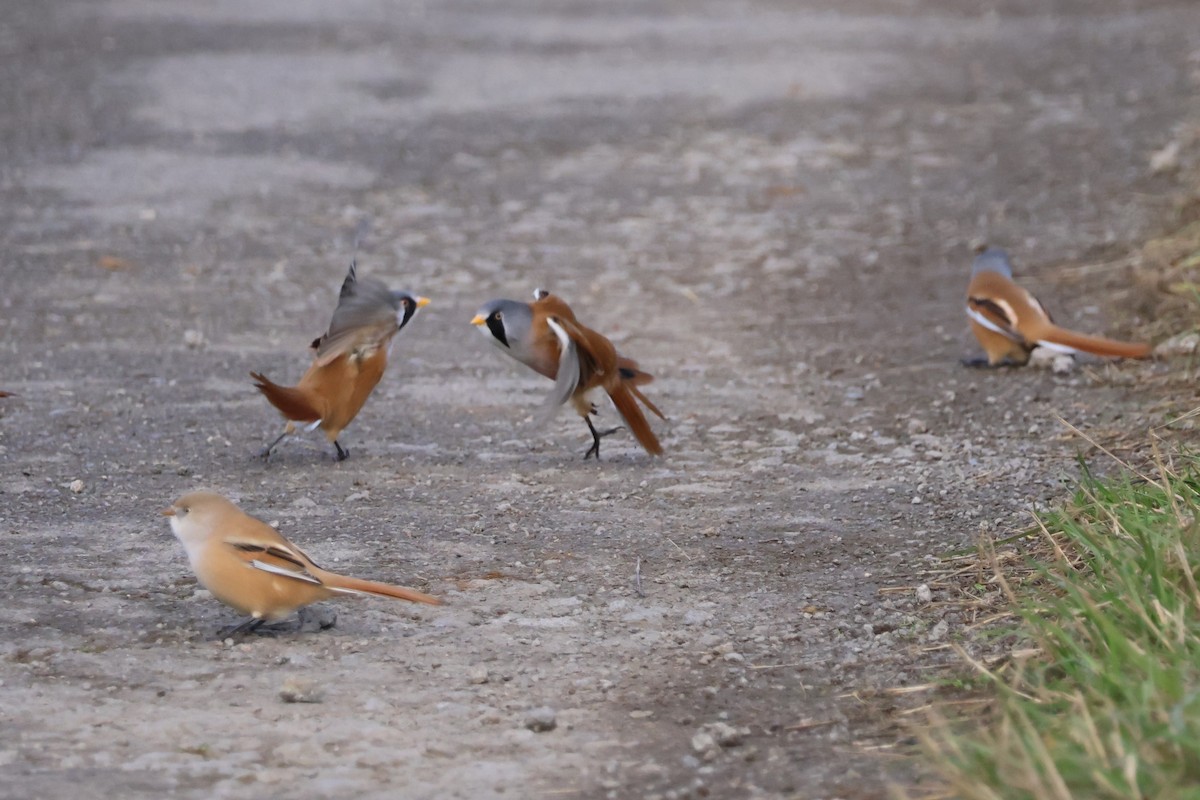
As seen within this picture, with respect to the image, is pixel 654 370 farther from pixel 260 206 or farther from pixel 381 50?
pixel 381 50

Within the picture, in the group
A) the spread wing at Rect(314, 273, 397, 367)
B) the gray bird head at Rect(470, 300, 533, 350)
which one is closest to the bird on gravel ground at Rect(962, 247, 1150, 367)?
the gray bird head at Rect(470, 300, 533, 350)

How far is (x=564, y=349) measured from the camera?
16.1 ft

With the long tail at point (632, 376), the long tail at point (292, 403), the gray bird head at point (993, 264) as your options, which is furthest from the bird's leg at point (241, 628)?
the gray bird head at point (993, 264)

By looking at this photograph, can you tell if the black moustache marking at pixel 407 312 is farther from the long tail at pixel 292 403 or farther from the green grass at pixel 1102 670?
the green grass at pixel 1102 670

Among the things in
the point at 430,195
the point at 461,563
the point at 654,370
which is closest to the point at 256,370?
the point at 654,370

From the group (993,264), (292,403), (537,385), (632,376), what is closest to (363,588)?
(292,403)

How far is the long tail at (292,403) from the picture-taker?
4.76 metres

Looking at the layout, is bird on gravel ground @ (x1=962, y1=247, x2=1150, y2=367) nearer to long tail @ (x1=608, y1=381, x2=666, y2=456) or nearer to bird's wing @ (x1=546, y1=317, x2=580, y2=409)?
long tail @ (x1=608, y1=381, x2=666, y2=456)

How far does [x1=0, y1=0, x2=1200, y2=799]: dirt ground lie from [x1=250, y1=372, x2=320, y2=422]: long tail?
0.70 ft

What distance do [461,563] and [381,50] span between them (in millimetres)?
9147

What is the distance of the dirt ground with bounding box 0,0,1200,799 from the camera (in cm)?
320

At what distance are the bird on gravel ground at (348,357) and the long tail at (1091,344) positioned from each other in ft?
7.72

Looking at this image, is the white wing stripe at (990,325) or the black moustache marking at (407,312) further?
the white wing stripe at (990,325)

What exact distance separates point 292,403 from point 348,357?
0.79 feet
